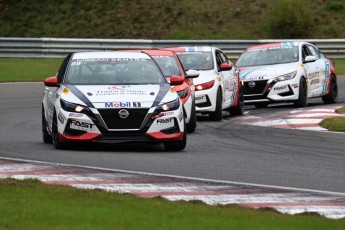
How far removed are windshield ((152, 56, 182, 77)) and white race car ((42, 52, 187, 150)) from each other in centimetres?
434

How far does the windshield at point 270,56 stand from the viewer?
88.7 ft

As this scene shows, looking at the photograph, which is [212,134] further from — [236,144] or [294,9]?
[294,9]

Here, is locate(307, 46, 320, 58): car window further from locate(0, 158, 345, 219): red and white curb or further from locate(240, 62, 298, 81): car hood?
locate(0, 158, 345, 219): red and white curb

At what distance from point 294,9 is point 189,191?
33039 mm

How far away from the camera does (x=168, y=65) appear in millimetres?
21734

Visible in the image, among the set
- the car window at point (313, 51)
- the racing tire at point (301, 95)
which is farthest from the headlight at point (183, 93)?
the car window at point (313, 51)

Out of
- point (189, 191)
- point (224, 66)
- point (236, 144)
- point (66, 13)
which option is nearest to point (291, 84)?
point (224, 66)

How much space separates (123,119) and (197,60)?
28.0 ft

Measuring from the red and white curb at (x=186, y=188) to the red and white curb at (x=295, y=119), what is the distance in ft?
27.4

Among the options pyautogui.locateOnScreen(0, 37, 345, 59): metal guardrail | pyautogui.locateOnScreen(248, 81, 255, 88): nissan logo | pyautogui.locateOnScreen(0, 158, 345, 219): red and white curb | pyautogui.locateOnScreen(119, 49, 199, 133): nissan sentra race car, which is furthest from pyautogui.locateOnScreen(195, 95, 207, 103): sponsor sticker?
pyautogui.locateOnScreen(0, 37, 345, 59): metal guardrail

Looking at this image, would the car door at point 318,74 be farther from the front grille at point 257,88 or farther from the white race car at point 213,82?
the white race car at point 213,82

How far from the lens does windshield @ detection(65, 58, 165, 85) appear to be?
1691 centimetres

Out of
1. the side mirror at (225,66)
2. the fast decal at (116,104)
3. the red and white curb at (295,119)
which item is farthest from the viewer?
the side mirror at (225,66)

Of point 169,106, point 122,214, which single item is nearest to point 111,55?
point 169,106
